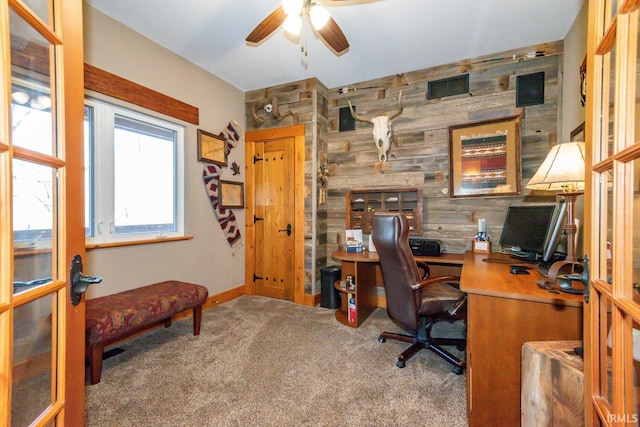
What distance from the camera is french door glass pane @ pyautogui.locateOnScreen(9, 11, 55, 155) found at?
25.7 inches

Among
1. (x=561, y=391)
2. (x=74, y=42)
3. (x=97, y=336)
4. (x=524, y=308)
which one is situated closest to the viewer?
(x=74, y=42)

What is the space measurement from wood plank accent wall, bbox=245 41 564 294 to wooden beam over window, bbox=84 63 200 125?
995 mm

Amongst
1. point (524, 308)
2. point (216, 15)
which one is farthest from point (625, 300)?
point (216, 15)

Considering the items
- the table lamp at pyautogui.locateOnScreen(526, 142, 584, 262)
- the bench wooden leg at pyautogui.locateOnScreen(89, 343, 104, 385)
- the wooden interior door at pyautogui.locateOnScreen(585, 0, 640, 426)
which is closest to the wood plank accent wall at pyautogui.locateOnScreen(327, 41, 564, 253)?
the table lamp at pyautogui.locateOnScreen(526, 142, 584, 262)

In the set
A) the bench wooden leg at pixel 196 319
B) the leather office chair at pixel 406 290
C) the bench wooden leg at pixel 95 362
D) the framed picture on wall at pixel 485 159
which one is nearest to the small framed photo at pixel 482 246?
the framed picture on wall at pixel 485 159

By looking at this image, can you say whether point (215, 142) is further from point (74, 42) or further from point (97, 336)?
point (74, 42)

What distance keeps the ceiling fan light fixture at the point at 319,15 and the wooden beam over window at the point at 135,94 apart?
175cm

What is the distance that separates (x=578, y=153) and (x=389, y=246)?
1221mm

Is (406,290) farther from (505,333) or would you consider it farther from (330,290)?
(330,290)

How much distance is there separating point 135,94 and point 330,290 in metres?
2.82

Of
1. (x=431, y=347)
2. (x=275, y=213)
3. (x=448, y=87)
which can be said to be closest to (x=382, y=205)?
(x=275, y=213)

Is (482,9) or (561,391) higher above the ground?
(482,9)

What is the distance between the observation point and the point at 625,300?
638 millimetres

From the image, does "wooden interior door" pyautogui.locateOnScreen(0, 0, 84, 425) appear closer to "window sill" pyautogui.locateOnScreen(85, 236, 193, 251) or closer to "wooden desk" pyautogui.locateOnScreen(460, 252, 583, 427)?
"wooden desk" pyautogui.locateOnScreen(460, 252, 583, 427)
